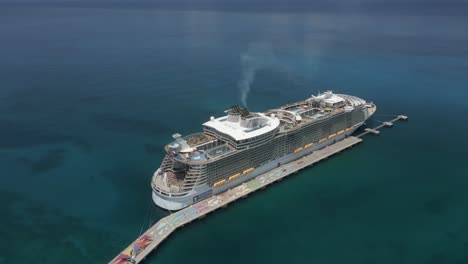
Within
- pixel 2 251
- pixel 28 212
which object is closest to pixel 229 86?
pixel 28 212

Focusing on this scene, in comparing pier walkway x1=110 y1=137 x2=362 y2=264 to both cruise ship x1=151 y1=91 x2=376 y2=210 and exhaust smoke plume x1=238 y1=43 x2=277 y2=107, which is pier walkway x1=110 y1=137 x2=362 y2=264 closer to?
cruise ship x1=151 y1=91 x2=376 y2=210

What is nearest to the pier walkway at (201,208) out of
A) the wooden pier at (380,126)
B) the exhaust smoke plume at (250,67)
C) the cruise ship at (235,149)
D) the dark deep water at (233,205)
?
the cruise ship at (235,149)

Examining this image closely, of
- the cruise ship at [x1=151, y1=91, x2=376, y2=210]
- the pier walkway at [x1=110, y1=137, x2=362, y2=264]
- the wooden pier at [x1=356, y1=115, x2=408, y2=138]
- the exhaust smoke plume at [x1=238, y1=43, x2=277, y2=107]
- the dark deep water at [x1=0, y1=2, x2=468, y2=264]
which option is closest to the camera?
the pier walkway at [x1=110, y1=137, x2=362, y2=264]

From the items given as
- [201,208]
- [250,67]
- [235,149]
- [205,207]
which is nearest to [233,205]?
[205,207]

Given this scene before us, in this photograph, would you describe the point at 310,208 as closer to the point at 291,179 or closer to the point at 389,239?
the point at 291,179

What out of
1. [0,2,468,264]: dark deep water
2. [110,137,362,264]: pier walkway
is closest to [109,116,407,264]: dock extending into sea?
[110,137,362,264]: pier walkway

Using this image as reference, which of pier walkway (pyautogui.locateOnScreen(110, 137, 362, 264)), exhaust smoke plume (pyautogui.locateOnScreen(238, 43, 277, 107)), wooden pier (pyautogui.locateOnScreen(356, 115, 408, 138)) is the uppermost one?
exhaust smoke plume (pyautogui.locateOnScreen(238, 43, 277, 107))

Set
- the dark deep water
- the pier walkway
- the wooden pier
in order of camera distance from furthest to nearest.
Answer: the wooden pier → the dark deep water → the pier walkway
